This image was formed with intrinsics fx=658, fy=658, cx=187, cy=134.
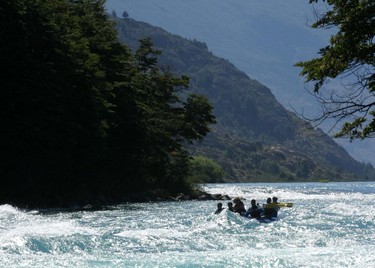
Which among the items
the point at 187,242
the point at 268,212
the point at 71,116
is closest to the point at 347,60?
the point at 187,242

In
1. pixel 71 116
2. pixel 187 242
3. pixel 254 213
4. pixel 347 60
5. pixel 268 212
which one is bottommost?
pixel 187 242

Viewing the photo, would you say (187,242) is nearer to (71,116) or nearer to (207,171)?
(71,116)

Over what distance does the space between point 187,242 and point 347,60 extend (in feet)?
39.8

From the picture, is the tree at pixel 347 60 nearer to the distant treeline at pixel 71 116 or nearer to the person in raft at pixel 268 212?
the person in raft at pixel 268 212

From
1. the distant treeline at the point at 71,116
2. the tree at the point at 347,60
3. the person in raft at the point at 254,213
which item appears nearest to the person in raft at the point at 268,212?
the person in raft at the point at 254,213

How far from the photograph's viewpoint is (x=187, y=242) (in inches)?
1005

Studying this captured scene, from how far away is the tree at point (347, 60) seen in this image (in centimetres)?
1494

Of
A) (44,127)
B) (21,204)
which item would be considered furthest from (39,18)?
(21,204)

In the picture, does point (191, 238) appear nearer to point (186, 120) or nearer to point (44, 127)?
point (44, 127)

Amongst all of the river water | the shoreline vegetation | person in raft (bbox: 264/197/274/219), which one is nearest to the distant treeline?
the shoreline vegetation

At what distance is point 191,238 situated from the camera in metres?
26.6

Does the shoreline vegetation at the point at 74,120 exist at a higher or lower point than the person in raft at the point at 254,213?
higher

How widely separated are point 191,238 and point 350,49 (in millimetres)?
13303

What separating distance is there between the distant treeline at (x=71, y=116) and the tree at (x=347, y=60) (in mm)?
30514
